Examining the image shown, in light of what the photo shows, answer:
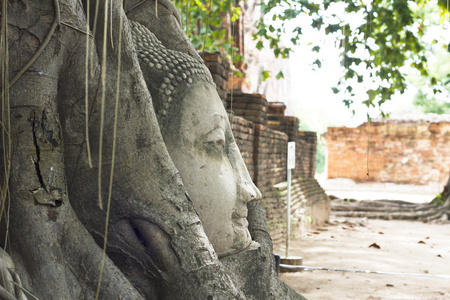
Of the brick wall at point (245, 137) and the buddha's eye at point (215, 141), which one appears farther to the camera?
the brick wall at point (245, 137)

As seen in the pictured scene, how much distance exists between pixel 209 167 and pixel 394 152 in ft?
57.0

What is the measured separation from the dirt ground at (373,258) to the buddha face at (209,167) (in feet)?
8.57

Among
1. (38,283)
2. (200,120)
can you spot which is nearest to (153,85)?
(200,120)

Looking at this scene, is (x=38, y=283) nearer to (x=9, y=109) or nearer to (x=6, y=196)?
(x=6, y=196)

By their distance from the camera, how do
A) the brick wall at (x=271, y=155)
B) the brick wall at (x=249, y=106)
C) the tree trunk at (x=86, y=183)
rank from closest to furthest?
the tree trunk at (x=86, y=183) → the brick wall at (x=271, y=155) → the brick wall at (x=249, y=106)

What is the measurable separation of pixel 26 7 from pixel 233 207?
1.07 metres

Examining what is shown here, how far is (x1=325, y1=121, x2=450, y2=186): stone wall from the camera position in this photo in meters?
18.0

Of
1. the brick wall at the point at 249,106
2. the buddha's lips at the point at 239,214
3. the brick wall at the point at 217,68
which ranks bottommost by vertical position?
the buddha's lips at the point at 239,214

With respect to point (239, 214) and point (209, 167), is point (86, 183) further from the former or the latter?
point (239, 214)

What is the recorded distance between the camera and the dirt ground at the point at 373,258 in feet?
15.8

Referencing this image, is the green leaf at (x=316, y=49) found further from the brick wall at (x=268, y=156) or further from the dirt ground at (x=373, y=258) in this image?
the dirt ground at (x=373, y=258)

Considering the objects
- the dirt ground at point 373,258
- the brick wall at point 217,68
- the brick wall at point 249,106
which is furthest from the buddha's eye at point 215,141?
the brick wall at point 249,106

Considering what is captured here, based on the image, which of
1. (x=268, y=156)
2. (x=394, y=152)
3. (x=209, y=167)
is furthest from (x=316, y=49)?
(x=394, y=152)

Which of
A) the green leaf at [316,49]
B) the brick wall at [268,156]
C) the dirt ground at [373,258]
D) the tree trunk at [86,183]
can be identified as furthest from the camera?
the brick wall at [268,156]
